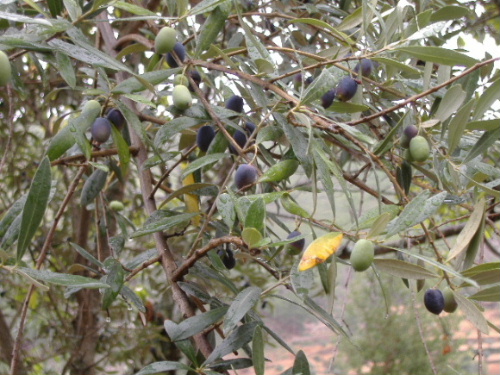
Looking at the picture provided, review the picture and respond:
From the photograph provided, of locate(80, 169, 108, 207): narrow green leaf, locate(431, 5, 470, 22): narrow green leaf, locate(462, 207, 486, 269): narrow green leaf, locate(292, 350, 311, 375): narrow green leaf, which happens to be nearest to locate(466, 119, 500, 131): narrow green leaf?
locate(462, 207, 486, 269): narrow green leaf

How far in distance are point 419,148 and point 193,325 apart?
31 cm

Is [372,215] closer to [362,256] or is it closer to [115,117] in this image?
[362,256]

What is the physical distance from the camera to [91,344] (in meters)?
1.59

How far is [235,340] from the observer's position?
67cm

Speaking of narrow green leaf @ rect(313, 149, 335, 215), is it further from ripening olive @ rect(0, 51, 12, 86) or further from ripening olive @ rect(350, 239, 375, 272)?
ripening olive @ rect(0, 51, 12, 86)

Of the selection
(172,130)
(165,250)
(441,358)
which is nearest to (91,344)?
(165,250)

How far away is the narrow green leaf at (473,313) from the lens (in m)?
0.53

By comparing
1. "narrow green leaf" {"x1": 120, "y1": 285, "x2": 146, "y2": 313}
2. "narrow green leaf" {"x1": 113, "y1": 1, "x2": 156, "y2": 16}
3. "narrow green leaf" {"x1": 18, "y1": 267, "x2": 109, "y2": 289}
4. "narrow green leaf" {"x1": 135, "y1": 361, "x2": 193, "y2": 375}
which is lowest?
"narrow green leaf" {"x1": 120, "y1": 285, "x2": 146, "y2": 313}

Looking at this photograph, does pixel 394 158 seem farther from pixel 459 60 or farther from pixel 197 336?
pixel 197 336

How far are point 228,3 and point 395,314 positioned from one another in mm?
3257

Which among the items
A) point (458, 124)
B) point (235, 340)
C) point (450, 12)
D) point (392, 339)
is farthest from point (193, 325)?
point (392, 339)

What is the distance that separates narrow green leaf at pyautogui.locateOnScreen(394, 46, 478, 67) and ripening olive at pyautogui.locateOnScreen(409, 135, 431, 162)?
0.08m

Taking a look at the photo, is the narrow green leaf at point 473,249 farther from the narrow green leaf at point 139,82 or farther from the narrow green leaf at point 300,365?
the narrow green leaf at point 139,82

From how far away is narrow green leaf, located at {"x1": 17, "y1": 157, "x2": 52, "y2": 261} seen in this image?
0.52 m
